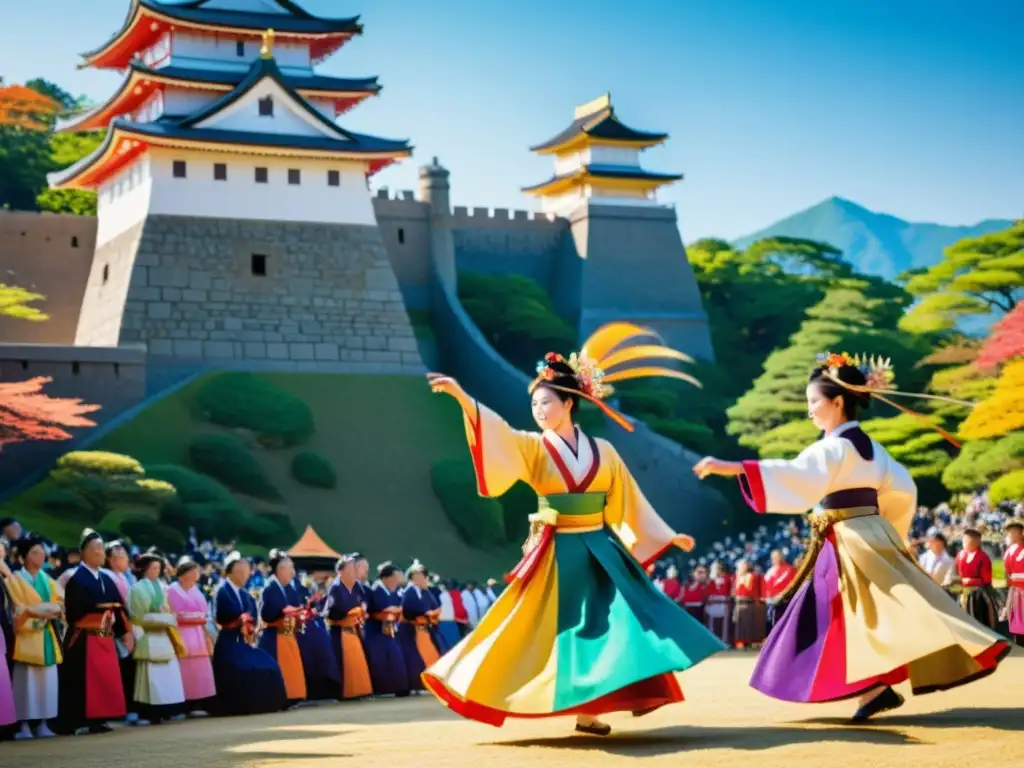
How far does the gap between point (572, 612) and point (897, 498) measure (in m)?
1.94

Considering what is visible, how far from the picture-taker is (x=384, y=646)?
16172 millimetres

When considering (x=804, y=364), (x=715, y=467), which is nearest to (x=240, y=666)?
(x=715, y=467)

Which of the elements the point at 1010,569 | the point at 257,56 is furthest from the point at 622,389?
the point at 1010,569

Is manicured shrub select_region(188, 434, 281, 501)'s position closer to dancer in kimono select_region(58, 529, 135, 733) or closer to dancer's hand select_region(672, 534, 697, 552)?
dancer in kimono select_region(58, 529, 135, 733)

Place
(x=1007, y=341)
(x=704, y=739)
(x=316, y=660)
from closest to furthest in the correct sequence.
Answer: (x=704, y=739) < (x=316, y=660) < (x=1007, y=341)

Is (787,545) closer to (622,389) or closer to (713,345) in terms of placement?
(622,389)

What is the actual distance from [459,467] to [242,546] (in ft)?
17.5

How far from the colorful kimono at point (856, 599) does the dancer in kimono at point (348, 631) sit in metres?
6.55

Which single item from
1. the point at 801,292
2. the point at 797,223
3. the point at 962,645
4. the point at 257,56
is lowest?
the point at 962,645

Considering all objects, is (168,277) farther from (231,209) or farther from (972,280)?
(972,280)

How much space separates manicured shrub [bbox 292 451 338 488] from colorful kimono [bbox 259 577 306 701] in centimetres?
1937

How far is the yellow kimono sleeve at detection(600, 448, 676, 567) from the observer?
9961 millimetres

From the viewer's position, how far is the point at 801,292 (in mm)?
47219

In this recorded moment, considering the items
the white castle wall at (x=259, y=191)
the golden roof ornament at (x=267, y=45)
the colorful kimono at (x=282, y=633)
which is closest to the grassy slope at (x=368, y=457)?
the white castle wall at (x=259, y=191)
